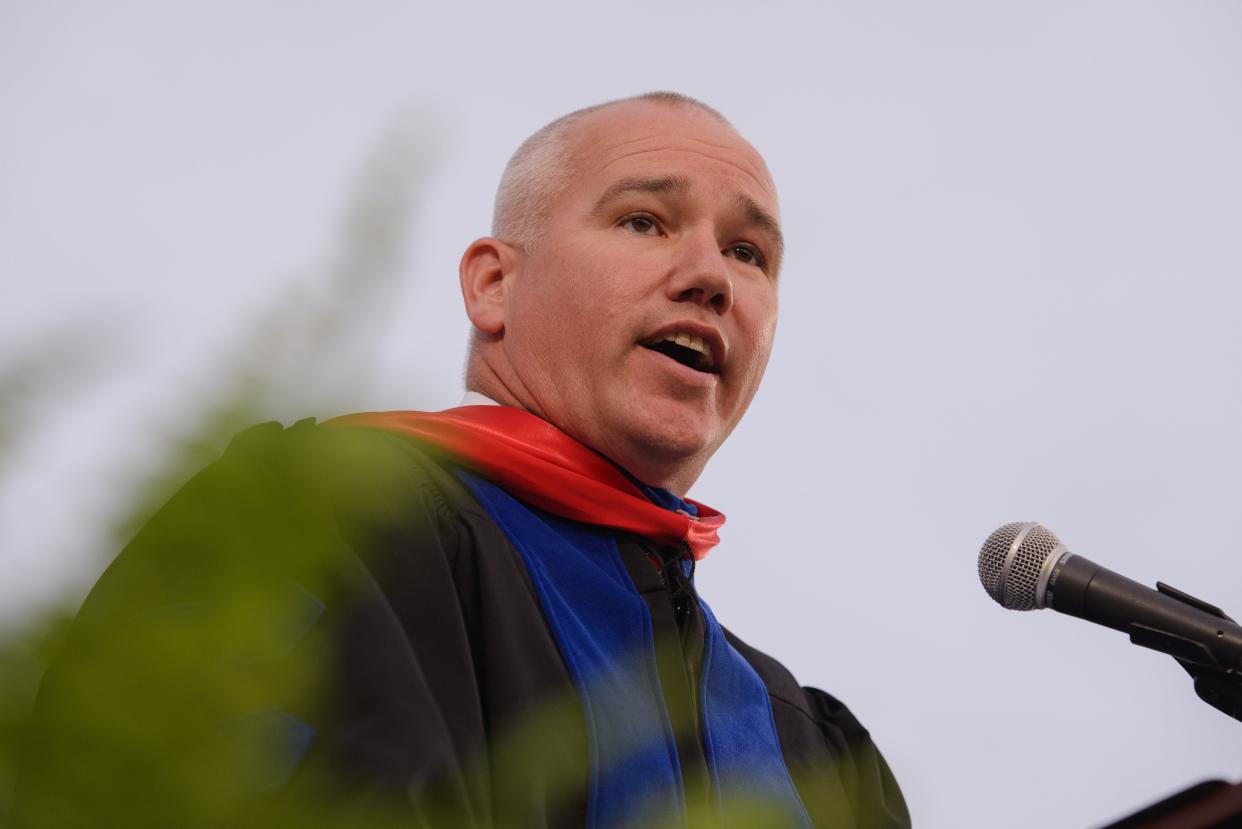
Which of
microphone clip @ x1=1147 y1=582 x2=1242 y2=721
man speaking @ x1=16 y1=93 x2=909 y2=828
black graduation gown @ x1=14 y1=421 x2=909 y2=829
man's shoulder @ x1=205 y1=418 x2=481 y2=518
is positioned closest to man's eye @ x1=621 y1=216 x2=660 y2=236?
man speaking @ x1=16 y1=93 x2=909 y2=828

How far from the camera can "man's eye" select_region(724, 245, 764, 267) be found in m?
3.05

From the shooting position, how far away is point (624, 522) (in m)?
2.60

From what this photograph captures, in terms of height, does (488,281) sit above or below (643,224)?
below

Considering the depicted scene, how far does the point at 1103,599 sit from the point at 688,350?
3.67 feet

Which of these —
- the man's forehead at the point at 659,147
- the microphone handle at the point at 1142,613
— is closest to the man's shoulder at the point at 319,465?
the microphone handle at the point at 1142,613

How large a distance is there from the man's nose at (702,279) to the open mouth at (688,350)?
0.28 feet

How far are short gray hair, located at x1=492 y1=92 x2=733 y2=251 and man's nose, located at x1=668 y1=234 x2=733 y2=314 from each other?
413 millimetres

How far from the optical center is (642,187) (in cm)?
296

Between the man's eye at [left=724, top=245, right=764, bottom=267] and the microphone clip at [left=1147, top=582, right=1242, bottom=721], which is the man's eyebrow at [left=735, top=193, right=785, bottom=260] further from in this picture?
the microphone clip at [left=1147, top=582, right=1242, bottom=721]

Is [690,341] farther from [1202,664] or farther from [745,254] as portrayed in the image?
[1202,664]

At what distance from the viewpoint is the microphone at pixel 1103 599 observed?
189cm

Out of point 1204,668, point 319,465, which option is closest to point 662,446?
point 1204,668

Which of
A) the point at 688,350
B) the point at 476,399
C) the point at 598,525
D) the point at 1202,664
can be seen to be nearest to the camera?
the point at 1202,664

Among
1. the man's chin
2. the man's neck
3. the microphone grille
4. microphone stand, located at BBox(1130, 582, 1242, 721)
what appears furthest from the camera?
the man's neck
